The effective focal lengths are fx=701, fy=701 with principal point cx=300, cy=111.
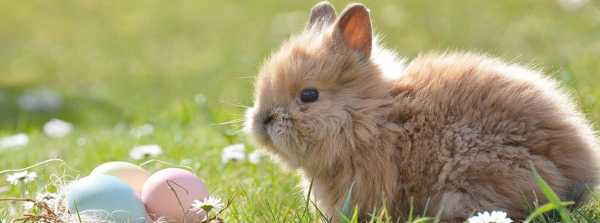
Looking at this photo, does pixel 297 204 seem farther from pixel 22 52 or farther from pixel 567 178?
pixel 22 52

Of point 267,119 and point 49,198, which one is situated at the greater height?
point 267,119

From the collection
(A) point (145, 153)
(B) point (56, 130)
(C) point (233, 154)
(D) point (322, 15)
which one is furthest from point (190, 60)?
(D) point (322, 15)

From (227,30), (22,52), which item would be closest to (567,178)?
(227,30)

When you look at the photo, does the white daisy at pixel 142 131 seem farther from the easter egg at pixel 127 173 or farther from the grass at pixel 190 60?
the easter egg at pixel 127 173

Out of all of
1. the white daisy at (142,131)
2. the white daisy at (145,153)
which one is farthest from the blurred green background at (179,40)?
the white daisy at (145,153)

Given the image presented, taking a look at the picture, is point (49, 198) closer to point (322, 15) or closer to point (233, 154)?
point (233, 154)
